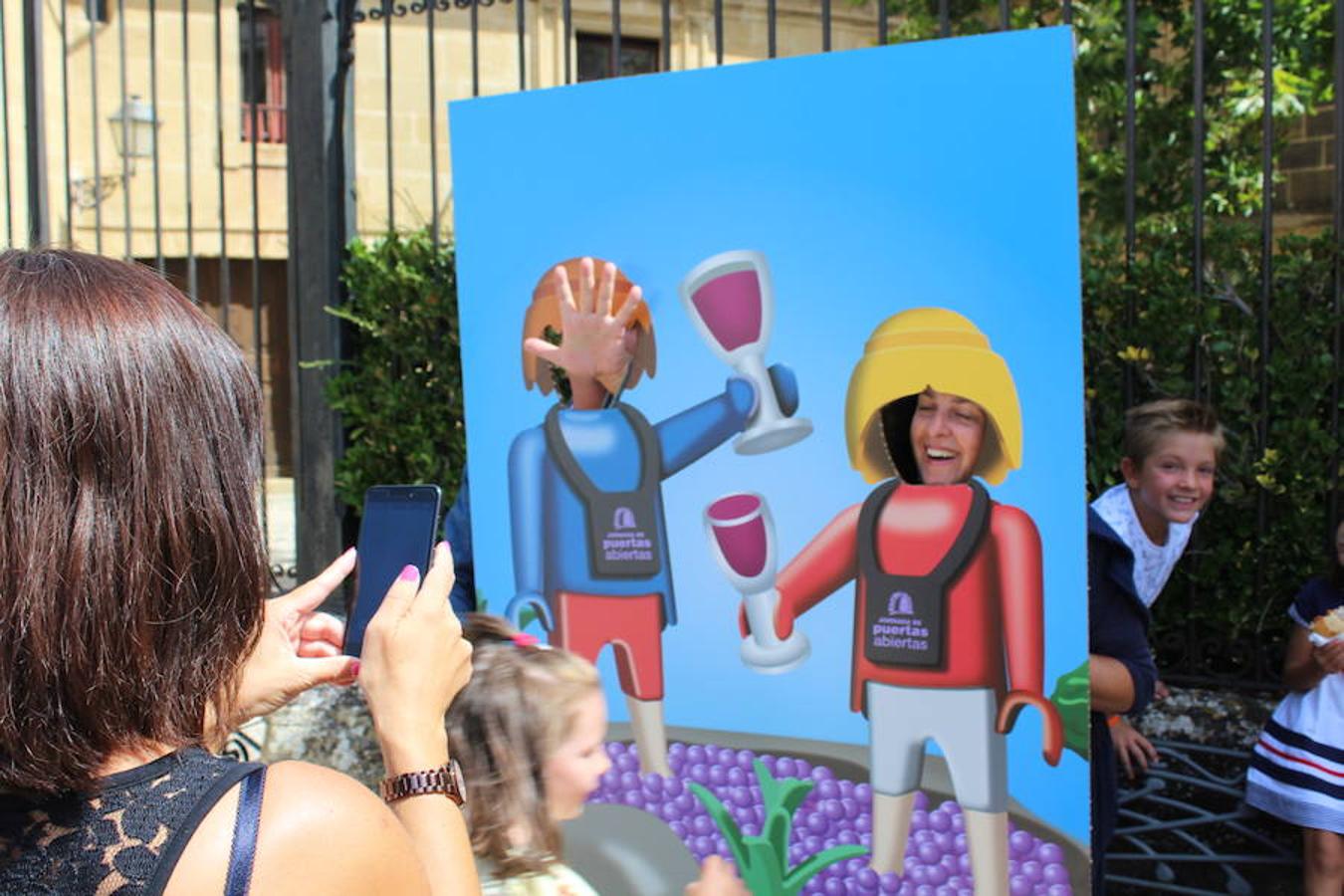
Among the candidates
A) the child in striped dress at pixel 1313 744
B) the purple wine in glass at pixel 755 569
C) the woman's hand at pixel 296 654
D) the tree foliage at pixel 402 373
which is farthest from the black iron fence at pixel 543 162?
the woman's hand at pixel 296 654

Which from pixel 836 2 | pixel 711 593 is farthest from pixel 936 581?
pixel 836 2

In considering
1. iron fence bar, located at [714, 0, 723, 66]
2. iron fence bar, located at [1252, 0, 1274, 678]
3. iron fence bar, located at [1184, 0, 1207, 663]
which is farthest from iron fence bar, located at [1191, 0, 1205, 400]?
iron fence bar, located at [714, 0, 723, 66]

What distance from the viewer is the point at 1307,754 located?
268 cm

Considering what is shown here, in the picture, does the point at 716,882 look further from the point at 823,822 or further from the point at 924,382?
the point at 924,382

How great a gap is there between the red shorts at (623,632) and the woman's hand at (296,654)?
773 mm

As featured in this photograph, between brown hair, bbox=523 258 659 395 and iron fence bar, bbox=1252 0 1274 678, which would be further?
iron fence bar, bbox=1252 0 1274 678

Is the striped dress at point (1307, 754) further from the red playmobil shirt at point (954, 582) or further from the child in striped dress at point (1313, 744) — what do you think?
the red playmobil shirt at point (954, 582)

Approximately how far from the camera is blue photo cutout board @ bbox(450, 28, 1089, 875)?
6.42 ft

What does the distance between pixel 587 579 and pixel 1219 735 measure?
5.40 ft

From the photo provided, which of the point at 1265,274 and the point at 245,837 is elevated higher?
the point at 1265,274

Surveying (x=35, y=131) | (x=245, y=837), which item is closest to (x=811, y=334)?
A: (x=245, y=837)

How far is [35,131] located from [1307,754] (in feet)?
15.7

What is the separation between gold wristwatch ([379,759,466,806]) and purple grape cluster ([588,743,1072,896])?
106 centimetres

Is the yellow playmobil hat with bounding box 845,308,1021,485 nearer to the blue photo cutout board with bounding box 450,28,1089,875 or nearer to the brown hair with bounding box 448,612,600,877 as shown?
the blue photo cutout board with bounding box 450,28,1089,875
